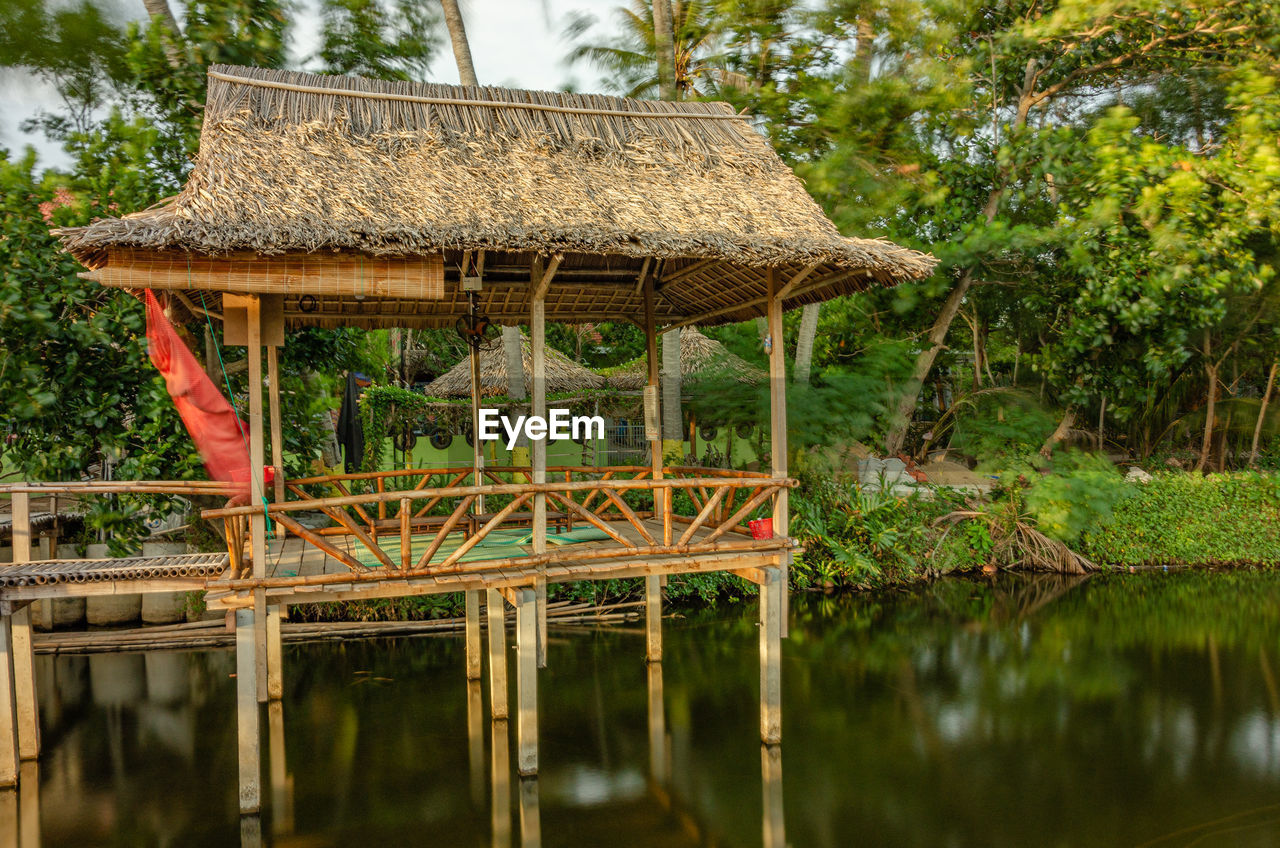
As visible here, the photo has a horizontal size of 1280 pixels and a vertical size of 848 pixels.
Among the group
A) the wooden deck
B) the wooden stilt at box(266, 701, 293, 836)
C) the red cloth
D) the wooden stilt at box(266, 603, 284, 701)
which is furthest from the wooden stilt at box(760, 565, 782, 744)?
the wooden stilt at box(266, 603, 284, 701)

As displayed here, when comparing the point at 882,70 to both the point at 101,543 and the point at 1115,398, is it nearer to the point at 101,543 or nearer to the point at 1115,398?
the point at 1115,398

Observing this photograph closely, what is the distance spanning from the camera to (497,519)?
5547 millimetres

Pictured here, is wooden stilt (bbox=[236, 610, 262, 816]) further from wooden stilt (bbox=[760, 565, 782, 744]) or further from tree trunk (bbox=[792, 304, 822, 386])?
tree trunk (bbox=[792, 304, 822, 386])

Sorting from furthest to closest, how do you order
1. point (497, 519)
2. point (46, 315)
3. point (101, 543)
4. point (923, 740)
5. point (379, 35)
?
1. point (379, 35)
2. point (101, 543)
3. point (46, 315)
4. point (923, 740)
5. point (497, 519)

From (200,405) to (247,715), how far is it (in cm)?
177

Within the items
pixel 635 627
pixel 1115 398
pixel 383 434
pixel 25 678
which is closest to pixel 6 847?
pixel 25 678

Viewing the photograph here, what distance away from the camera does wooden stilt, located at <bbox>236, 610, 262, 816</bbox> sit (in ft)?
16.4

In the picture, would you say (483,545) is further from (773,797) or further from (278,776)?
(773,797)

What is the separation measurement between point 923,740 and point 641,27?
434 inches

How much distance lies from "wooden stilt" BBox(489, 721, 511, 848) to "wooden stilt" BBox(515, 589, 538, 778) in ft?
0.58

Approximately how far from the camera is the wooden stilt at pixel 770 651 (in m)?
6.18

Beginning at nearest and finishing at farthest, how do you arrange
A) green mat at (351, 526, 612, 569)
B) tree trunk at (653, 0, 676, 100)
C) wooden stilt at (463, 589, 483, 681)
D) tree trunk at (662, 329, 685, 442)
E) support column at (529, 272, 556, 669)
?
support column at (529, 272, 556, 669)
green mat at (351, 526, 612, 569)
wooden stilt at (463, 589, 483, 681)
tree trunk at (662, 329, 685, 442)
tree trunk at (653, 0, 676, 100)

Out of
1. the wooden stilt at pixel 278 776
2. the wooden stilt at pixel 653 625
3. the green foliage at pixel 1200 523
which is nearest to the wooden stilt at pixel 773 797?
the wooden stilt at pixel 653 625

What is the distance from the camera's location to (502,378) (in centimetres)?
1461
